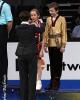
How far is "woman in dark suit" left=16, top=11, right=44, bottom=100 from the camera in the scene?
28.3ft

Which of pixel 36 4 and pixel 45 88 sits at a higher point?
pixel 36 4

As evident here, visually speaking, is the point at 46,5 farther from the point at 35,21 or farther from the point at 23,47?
the point at 23,47

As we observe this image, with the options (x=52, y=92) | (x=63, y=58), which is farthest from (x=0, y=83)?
(x=63, y=58)

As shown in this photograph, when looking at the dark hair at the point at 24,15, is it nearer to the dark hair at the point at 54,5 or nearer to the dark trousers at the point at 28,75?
the dark hair at the point at 54,5

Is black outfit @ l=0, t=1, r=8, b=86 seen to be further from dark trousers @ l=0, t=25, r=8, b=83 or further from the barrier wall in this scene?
the barrier wall

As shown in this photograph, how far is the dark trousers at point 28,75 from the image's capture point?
8719 mm

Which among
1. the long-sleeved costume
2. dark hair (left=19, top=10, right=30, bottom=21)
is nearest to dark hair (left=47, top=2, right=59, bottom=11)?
the long-sleeved costume

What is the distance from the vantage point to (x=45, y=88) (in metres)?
10.1

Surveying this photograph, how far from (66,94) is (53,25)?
1259 millimetres

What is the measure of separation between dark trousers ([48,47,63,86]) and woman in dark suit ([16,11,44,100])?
3.72 feet

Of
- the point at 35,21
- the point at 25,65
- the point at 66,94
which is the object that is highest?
the point at 35,21

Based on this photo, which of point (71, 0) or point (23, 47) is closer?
point (23, 47)

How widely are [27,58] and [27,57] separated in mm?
22

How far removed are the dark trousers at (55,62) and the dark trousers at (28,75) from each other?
1240 mm
